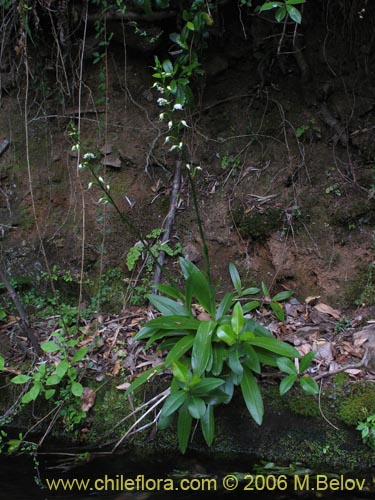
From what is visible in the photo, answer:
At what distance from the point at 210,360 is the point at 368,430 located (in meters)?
0.94

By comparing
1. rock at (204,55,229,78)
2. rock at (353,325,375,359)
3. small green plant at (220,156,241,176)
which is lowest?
rock at (353,325,375,359)

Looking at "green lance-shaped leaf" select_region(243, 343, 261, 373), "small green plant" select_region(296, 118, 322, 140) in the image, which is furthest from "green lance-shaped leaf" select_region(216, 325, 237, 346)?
"small green plant" select_region(296, 118, 322, 140)

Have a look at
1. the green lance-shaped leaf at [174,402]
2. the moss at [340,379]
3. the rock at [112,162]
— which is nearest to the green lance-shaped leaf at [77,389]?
the green lance-shaped leaf at [174,402]

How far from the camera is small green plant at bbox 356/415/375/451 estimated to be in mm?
2637

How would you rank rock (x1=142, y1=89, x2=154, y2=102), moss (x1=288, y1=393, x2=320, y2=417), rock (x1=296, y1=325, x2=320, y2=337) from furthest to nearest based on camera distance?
rock (x1=142, y1=89, x2=154, y2=102) < rock (x1=296, y1=325, x2=320, y2=337) < moss (x1=288, y1=393, x2=320, y2=417)

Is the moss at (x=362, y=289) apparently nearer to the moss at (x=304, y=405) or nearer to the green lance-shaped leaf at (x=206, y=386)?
the moss at (x=304, y=405)

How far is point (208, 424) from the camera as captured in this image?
265 centimetres

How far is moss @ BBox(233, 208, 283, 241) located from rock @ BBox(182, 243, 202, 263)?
379 mm

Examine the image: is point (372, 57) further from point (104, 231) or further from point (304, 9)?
point (104, 231)

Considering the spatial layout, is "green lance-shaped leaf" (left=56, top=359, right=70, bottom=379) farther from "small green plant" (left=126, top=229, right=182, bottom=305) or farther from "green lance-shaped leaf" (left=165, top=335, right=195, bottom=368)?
"small green plant" (left=126, top=229, right=182, bottom=305)

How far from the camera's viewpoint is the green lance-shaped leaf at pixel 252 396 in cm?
259

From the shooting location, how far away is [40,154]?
14.2 ft

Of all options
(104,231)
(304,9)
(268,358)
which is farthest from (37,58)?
(268,358)

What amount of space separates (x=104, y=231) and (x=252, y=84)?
1826mm
